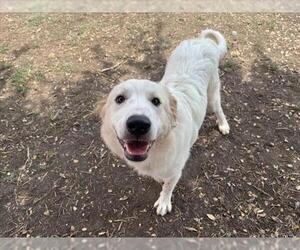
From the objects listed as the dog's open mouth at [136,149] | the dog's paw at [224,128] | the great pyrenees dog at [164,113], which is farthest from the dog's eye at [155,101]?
the dog's paw at [224,128]

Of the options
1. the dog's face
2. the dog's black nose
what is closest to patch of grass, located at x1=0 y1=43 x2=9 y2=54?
the dog's face

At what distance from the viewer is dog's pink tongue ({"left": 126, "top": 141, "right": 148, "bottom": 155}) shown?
2.49m

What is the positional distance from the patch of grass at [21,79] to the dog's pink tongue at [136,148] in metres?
2.53

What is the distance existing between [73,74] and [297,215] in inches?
124

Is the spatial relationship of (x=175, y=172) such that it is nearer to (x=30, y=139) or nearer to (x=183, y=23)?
(x=30, y=139)

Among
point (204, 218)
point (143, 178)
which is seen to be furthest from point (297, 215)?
point (143, 178)

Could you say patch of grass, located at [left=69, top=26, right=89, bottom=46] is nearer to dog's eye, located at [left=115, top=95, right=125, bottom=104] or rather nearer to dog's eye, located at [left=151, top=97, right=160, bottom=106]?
dog's eye, located at [left=115, top=95, right=125, bottom=104]

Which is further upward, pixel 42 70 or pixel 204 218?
pixel 42 70

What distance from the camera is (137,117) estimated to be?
2309 mm

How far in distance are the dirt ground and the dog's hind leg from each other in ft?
0.36

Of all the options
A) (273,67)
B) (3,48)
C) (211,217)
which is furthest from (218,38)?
(3,48)

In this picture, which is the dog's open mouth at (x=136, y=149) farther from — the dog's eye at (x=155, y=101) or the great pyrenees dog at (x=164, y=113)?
the dog's eye at (x=155, y=101)

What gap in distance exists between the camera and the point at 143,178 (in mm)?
3586

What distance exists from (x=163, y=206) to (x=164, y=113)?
3.42 ft
